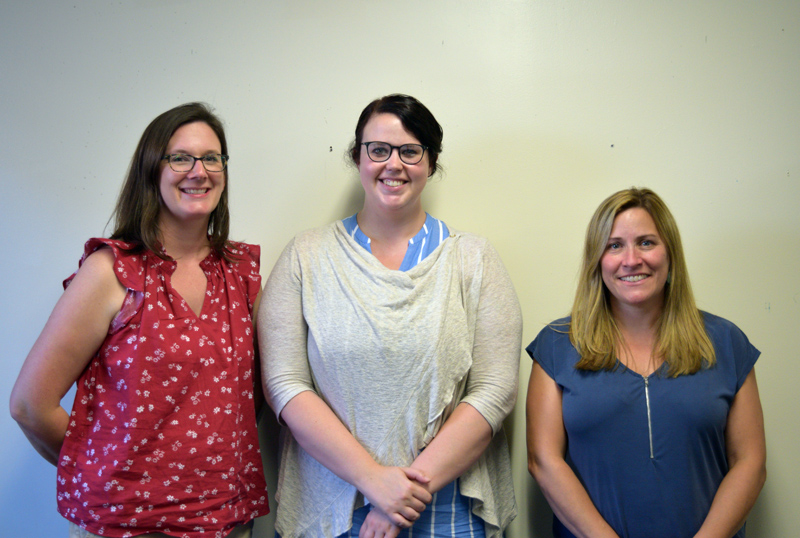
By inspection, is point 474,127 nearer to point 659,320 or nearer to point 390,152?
point 390,152

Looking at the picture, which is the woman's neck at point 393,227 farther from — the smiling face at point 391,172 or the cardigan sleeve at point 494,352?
the cardigan sleeve at point 494,352

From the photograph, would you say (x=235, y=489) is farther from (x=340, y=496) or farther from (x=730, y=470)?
(x=730, y=470)

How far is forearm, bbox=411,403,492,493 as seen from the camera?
1428mm

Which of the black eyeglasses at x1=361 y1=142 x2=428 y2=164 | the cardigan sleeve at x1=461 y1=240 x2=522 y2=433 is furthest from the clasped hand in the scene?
the black eyeglasses at x1=361 y1=142 x2=428 y2=164

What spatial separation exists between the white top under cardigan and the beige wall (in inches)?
13.5

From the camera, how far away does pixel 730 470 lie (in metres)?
1.49

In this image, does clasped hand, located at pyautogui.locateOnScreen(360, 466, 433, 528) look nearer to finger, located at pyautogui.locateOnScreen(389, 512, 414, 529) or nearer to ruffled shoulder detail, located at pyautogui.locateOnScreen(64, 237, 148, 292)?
finger, located at pyautogui.locateOnScreen(389, 512, 414, 529)

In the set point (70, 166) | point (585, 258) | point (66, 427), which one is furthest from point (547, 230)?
point (70, 166)

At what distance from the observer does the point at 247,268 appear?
1667 mm

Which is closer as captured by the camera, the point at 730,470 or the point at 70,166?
the point at 730,470

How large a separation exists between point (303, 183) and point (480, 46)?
2.48 ft

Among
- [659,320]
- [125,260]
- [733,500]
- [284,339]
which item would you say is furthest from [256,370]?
[733,500]

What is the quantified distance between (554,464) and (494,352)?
1.11 ft

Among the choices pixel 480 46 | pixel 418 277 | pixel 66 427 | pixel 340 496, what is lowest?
pixel 340 496
